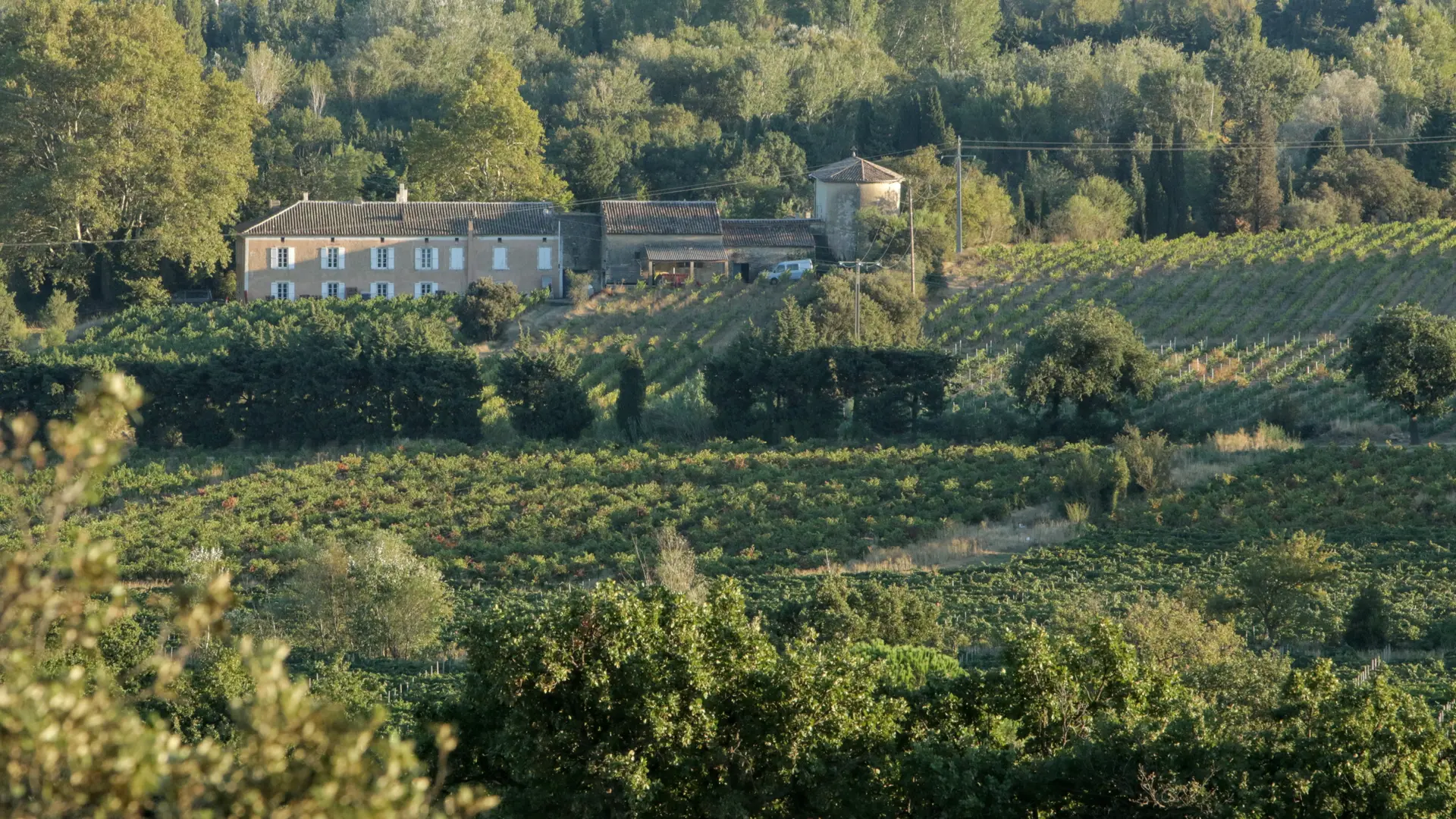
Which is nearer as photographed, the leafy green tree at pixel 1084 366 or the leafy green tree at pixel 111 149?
the leafy green tree at pixel 1084 366

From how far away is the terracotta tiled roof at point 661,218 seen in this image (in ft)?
209

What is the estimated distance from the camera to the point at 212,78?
70062 mm

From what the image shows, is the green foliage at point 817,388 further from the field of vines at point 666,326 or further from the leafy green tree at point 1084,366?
the field of vines at point 666,326

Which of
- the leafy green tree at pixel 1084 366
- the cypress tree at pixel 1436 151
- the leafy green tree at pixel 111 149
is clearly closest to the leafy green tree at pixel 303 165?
the leafy green tree at pixel 111 149

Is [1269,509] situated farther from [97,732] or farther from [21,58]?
[21,58]

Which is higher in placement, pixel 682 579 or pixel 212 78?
pixel 212 78

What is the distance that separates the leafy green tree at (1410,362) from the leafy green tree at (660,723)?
30.8m

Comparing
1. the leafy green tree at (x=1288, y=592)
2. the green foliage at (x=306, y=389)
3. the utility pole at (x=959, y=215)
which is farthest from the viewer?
the utility pole at (x=959, y=215)

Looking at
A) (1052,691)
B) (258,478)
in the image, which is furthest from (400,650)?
(1052,691)

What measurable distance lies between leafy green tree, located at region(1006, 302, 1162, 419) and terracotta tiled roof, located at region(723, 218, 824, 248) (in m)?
15.8

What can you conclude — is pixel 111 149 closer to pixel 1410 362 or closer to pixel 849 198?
pixel 849 198

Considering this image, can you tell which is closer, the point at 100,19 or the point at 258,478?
the point at 258,478

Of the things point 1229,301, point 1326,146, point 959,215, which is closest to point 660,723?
point 1229,301

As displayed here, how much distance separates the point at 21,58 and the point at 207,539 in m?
32.1
